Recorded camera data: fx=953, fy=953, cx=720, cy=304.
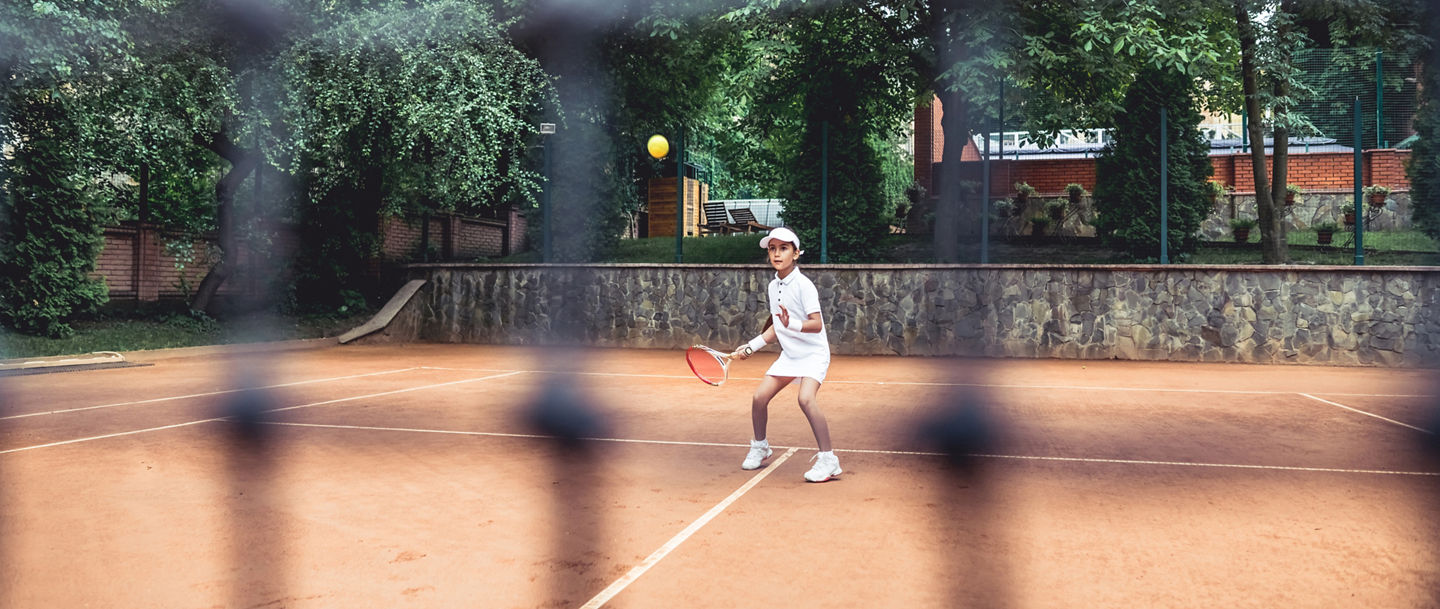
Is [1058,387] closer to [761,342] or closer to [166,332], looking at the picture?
[761,342]

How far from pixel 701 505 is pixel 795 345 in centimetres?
121

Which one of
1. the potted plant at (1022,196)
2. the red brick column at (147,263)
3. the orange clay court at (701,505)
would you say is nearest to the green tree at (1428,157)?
the potted plant at (1022,196)

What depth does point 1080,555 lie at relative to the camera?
13.0 feet

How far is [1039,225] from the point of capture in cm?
1823

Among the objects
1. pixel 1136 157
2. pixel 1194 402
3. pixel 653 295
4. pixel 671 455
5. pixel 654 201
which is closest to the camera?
pixel 671 455

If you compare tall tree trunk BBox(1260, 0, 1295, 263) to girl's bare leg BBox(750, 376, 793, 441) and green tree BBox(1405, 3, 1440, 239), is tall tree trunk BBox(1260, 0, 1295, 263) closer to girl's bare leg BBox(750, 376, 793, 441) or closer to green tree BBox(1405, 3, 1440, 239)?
green tree BBox(1405, 3, 1440, 239)

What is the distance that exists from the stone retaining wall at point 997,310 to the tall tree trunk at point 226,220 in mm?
3128

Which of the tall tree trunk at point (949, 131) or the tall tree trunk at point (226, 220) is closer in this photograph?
the tall tree trunk at point (949, 131)

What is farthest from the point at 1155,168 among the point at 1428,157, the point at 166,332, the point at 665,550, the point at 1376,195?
the point at 166,332

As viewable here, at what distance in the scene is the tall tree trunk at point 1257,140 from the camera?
594 inches

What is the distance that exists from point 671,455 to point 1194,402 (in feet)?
18.5

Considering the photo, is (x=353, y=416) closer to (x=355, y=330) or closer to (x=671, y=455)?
(x=671, y=455)

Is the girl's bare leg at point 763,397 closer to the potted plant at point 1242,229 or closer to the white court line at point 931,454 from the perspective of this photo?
the white court line at point 931,454

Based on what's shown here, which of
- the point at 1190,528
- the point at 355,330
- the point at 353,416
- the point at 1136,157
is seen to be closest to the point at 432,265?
the point at 355,330
